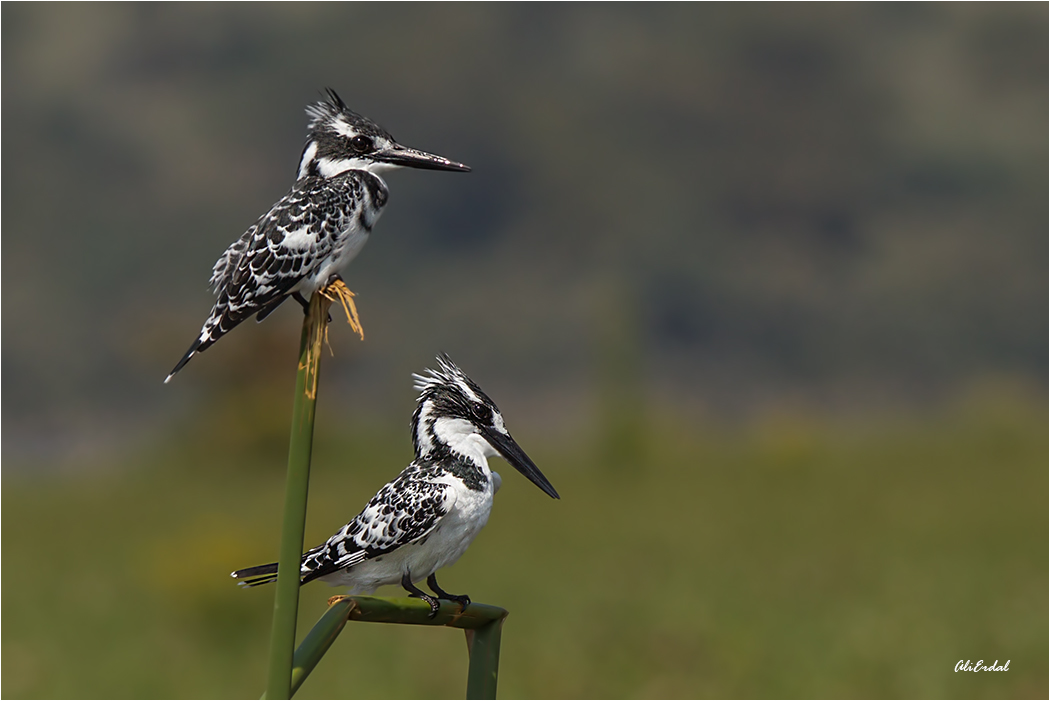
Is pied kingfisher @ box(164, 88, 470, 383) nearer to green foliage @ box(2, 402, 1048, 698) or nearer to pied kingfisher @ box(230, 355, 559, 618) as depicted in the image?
pied kingfisher @ box(230, 355, 559, 618)

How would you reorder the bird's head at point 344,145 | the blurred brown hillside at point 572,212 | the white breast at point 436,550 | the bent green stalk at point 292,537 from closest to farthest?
the bent green stalk at point 292,537 → the white breast at point 436,550 → the bird's head at point 344,145 → the blurred brown hillside at point 572,212

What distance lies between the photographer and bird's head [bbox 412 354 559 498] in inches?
94.0

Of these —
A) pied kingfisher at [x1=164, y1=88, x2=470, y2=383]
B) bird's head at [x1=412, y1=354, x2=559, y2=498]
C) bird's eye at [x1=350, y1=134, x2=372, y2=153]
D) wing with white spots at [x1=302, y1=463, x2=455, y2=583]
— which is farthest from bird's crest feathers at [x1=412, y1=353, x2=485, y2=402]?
bird's eye at [x1=350, y1=134, x2=372, y2=153]

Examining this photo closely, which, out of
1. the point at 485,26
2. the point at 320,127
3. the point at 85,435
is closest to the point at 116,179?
the point at 85,435

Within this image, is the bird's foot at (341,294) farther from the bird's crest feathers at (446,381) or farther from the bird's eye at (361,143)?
the bird's eye at (361,143)

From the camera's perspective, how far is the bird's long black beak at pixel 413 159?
2303 mm

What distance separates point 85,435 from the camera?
10700 centimetres

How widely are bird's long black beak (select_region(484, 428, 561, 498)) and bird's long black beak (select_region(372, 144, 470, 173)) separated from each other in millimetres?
583

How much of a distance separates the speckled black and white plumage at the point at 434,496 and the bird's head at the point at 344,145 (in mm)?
558

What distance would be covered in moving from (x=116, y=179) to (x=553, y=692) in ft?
484

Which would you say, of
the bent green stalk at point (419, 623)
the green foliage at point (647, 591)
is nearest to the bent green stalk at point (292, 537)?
the bent green stalk at point (419, 623)

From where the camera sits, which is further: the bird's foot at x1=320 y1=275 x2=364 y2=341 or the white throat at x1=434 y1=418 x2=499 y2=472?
the white throat at x1=434 y1=418 x2=499 y2=472
